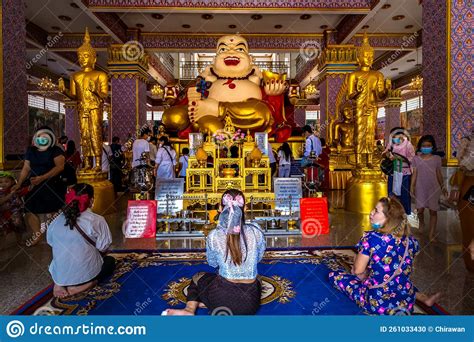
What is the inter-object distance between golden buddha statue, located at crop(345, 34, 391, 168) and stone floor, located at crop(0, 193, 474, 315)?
134 centimetres

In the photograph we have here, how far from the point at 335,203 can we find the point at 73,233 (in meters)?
4.88

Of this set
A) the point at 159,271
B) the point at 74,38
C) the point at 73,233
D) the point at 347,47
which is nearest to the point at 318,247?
the point at 159,271

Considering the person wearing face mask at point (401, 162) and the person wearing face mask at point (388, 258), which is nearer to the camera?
the person wearing face mask at point (388, 258)

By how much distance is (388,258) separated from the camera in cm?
210

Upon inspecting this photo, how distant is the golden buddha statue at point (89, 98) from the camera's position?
5.50 metres

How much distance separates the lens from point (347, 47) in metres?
9.13

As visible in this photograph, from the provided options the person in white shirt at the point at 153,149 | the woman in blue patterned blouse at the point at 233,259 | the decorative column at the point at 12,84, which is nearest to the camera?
the woman in blue patterned blouse at the point at 233,259

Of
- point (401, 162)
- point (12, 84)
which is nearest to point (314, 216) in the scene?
point (401, 162)

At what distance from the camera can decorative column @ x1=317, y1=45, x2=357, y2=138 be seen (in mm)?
9191

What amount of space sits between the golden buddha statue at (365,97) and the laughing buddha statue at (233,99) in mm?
1692

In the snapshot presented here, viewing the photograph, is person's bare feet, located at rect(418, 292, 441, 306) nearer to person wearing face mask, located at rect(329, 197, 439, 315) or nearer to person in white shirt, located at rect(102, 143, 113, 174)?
person wearing face mask, located at rect(329, 197, 439, 315)

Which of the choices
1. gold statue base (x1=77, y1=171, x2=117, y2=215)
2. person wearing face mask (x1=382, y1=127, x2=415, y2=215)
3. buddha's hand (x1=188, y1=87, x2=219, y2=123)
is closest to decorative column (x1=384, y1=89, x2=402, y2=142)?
buddha's hand (x1=188, y1=87, x2=219, y2=123)

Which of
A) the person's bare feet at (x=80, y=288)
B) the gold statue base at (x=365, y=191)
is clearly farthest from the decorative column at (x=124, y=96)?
the person's bare feet at (x=80, y=288)

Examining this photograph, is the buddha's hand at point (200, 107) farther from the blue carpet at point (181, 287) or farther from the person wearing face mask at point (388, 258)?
the person wearing face mask at point (388, 258)
